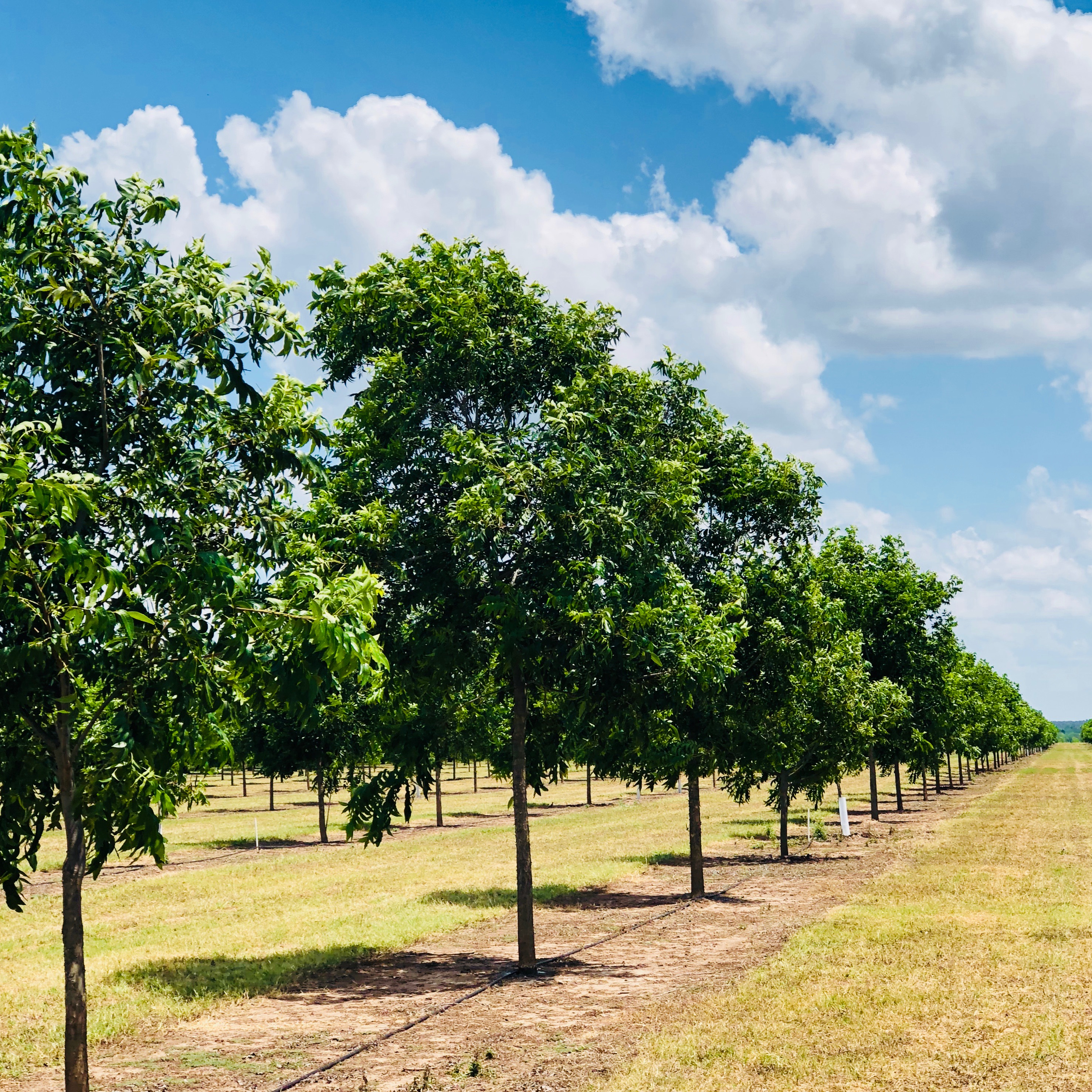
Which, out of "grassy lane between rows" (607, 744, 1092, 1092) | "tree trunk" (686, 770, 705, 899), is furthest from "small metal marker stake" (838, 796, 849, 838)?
"tree trunk" (686, 770, 705, 899)

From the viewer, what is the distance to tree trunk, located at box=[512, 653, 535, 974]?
54.9 feet

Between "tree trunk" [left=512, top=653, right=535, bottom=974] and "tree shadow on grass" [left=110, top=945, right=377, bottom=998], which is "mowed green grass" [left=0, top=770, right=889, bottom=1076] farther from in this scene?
"tree trunk" [left=512, top=653, right=535, bottom=974]

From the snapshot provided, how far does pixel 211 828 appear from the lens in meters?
52.0

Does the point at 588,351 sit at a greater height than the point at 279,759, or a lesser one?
greater

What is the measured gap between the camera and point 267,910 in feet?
81.8

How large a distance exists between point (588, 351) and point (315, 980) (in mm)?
10822

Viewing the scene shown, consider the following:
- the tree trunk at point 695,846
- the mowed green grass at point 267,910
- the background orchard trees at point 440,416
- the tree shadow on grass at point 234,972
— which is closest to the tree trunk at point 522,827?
the background orchard trees at point 440,416

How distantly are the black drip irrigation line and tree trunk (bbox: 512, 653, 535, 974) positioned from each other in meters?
0.33

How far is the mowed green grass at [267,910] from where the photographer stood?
51.0ft

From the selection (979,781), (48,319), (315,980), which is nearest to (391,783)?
(315,980)

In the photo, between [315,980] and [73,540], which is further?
[315,980]

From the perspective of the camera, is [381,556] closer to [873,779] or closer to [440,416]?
[440,416]

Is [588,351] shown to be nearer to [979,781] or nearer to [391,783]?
[391,783]

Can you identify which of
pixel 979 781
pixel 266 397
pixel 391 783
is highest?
pixel 266 397
